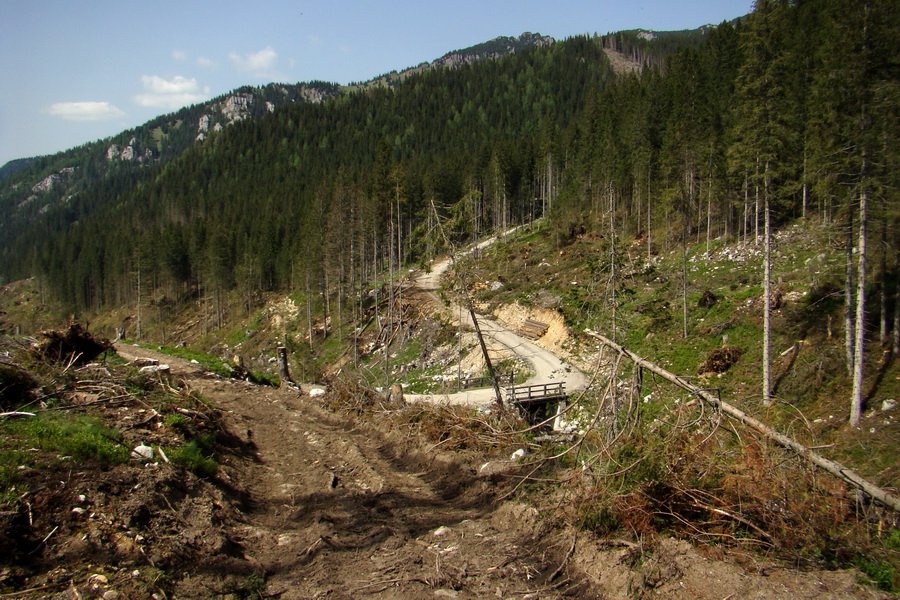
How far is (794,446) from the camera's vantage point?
182 inches

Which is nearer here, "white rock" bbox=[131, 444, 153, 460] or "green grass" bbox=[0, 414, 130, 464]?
"green grass" bbox=[0, 414, 130, 464]

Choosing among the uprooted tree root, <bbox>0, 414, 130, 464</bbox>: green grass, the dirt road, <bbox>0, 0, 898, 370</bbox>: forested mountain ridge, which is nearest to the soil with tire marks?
the dirt road

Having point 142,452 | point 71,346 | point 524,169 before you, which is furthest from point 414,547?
point 524,169

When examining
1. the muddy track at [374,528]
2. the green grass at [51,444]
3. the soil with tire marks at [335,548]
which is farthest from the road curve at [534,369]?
the green grass at [51,444]

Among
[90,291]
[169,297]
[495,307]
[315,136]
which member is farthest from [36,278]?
[495,307]

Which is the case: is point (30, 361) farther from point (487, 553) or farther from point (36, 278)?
point (36, 278)

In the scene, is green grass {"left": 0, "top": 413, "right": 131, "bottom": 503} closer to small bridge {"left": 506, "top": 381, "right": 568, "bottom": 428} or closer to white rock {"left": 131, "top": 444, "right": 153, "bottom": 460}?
white rock {"left": 131, "top": 444, "right": 153, "bottom": 460}

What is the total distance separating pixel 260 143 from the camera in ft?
516

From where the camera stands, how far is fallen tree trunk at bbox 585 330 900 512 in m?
4.09

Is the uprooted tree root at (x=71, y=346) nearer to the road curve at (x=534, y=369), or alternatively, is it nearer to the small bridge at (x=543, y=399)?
the road curve at (x=534, y=369)

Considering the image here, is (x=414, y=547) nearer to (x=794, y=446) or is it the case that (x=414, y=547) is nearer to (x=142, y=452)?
(x=794, y=446)

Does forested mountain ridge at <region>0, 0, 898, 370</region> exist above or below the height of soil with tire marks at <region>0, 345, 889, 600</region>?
above

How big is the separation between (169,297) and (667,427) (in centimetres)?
9659

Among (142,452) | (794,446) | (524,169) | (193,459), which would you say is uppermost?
(524,169)
